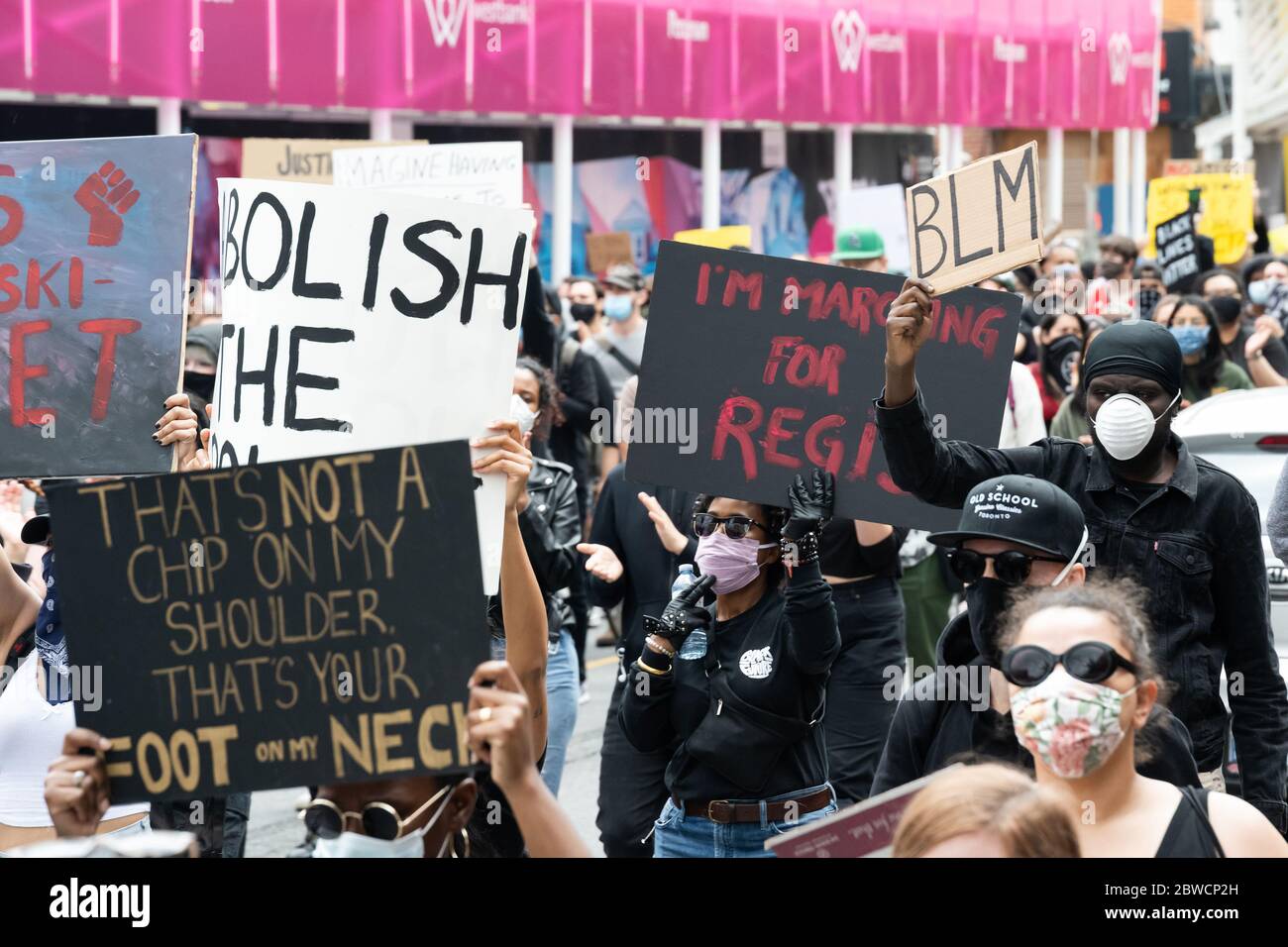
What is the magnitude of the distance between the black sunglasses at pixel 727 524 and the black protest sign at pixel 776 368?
7.1 inches

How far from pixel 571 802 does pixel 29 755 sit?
3.66 meters

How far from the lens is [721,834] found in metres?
4.95

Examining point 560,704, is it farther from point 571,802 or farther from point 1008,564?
point 1008,564

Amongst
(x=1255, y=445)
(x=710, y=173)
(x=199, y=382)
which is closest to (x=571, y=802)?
(x=199, y=382)

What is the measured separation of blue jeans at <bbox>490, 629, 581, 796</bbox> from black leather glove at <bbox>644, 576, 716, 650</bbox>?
1526 millimetres

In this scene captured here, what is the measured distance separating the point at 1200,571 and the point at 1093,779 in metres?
1.50

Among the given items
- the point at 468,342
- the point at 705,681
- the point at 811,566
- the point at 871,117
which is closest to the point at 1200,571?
the point at 811,566

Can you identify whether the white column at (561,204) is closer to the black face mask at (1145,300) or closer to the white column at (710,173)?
the white column at (710,173)

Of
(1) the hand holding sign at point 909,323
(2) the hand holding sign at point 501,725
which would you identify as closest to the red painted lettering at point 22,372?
(1) the hand holding sign at point 909,323

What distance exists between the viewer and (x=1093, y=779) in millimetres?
3330

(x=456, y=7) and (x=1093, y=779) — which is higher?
(x=456, y=7)
